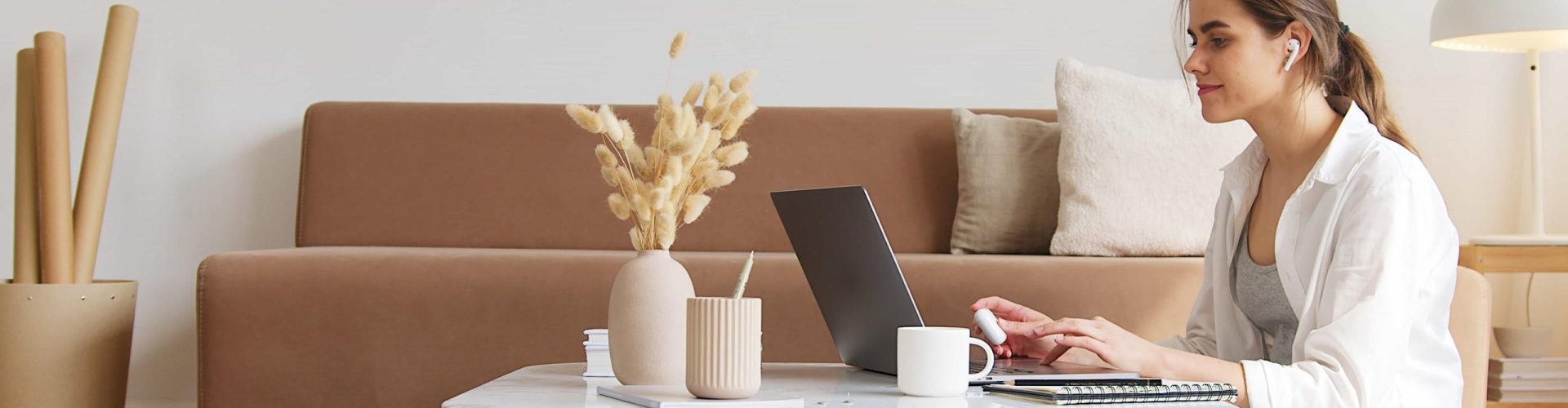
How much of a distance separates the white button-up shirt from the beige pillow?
113 cm

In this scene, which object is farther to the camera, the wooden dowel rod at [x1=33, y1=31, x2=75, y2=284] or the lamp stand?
the lamp stand

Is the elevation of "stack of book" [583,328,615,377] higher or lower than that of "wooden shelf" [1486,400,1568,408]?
higher

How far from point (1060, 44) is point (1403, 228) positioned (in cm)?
183

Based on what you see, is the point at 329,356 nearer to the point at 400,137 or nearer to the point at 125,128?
the point at 400,137

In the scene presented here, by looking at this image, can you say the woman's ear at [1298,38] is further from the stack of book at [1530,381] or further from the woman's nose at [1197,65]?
the stack of book at [1530,381]

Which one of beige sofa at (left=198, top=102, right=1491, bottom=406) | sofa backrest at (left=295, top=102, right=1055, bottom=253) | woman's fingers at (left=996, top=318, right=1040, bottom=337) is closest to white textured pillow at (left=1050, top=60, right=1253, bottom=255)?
beige sofa at (left=198, top=102, right=1491, bottom=406)

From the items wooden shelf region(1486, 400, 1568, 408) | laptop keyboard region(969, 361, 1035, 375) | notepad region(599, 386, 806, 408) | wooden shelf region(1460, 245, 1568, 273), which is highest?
wooden shelf region(1460, 245, 1568, 273)

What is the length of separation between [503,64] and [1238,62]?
6.56ft

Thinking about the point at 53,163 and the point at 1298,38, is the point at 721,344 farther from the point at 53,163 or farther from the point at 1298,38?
the point at 53,163

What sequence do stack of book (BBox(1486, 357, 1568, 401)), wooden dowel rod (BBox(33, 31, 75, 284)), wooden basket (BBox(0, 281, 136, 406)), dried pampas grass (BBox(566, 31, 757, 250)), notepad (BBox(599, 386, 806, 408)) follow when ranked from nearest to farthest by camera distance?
notepad (BBox(599, 386, 806, 408)), dried pampas grass (BBox(566, 31, 757, 250)), wooden basket (BBox(0, 281, 136, 406)), wooden dowel rod (BBox(33, 31, 75, 284)), stack of book (BBox(1486, 357, 1568, 401))

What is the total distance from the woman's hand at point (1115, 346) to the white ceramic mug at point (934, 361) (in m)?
0.15

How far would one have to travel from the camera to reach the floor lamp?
2639mm

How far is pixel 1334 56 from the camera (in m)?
1.51

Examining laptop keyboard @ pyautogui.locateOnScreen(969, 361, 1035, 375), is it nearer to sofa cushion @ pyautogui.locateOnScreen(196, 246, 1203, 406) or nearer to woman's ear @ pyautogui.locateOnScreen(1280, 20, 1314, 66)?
woman's ear @ pyautogui.locateOnScreen(1280, 20, 1314, 66)
